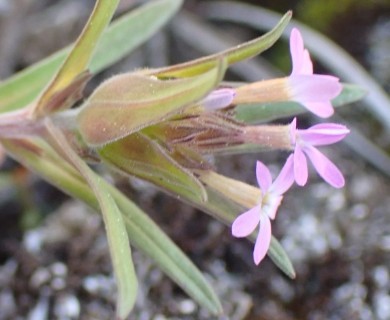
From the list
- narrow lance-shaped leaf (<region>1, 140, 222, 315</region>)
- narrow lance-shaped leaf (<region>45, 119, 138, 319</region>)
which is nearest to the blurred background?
narrow lance-shaped leaf (<region>1, 140, 222, 315</region>)

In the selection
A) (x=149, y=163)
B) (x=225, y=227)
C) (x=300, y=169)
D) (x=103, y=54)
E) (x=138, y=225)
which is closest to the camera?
(x=300, y=169)

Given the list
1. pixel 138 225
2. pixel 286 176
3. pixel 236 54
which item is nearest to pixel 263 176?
pixel 286 176

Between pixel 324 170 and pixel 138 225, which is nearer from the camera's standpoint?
pixel 324 170

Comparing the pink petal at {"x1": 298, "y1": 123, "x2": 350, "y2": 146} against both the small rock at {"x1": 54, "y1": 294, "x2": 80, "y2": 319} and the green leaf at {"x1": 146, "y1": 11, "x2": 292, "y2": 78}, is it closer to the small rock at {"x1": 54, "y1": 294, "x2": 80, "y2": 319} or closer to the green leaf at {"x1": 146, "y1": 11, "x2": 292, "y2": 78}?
the green leaf at {"x1": 146, "y1": 11, "x2": 292, "y2": 78}

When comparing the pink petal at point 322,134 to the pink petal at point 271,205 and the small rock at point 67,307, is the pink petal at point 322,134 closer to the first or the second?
the pink petal at point 271,205

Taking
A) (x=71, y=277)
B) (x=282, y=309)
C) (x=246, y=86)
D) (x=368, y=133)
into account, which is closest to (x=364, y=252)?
(x=282, y=309)

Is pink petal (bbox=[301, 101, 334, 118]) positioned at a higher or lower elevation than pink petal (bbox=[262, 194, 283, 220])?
higher

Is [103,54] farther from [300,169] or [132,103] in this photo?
[300,169]
